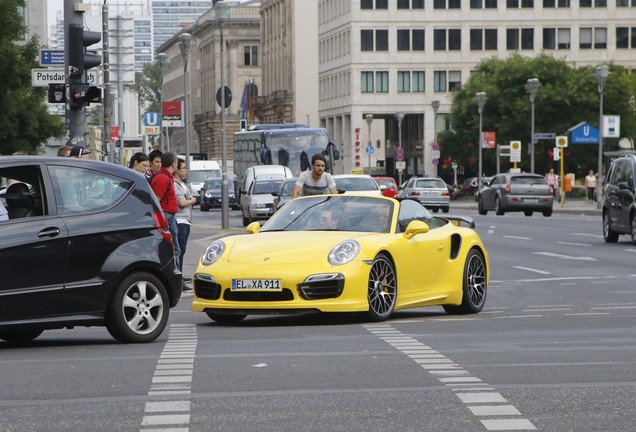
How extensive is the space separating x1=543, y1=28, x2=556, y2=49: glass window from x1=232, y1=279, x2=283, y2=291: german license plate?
11712cm

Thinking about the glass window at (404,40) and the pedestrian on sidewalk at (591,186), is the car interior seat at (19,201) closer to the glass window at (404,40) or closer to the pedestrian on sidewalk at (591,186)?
the pedestrian on sidewalk at (591,186)

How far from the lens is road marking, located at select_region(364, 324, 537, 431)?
7.96m

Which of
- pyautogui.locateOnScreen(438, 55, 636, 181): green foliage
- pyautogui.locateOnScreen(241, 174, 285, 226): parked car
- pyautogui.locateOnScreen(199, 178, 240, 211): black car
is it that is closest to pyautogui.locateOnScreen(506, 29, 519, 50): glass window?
pyautogui.locateOnScreen(438, 55, 636, 181): green foliage

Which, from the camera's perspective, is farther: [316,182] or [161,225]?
[316,182]

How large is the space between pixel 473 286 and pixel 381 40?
115 m

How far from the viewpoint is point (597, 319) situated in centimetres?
1536

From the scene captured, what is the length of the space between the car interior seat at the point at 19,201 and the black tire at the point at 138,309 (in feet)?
3.08

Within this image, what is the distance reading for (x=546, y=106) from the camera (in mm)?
102750

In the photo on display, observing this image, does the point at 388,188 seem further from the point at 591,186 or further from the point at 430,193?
the point at 591,186

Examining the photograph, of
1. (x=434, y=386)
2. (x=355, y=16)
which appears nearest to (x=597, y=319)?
(x=434, y=386)

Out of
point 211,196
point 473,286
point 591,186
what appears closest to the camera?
point 473,286

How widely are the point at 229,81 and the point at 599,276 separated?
525 feet

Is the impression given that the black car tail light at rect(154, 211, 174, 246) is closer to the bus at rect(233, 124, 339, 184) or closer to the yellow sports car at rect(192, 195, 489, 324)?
the yellow sports car at rect(192, 195, 489, 324)

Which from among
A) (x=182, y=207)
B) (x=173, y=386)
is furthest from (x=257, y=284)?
(x=182, y=207)
